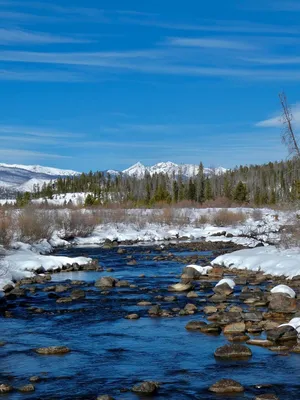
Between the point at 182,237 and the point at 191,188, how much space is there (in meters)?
55.4

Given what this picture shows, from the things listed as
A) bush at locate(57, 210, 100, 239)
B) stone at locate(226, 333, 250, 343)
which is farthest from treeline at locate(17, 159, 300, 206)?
stone at locate(226, 333, 250, 343)

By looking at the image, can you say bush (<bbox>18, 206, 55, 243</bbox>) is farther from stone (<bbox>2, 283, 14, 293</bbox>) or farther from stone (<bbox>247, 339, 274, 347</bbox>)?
stone (<bbox>247, 339, 274, 347</bbox>)

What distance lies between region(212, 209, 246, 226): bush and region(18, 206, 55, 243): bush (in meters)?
22.1

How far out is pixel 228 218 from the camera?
5856 cm

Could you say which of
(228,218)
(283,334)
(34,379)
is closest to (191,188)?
(228,218)

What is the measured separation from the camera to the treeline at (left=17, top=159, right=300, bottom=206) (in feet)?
324

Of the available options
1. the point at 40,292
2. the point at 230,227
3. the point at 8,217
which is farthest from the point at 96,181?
the point at 40,292

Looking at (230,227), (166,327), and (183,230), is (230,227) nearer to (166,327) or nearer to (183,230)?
(183,230)

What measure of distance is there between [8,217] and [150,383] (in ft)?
91.9

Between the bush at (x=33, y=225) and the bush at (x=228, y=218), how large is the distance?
872 inches

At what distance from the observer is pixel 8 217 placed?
36406 mm

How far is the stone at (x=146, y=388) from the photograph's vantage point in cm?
990

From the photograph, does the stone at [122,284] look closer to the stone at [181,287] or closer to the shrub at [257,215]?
the stone at [181,287]

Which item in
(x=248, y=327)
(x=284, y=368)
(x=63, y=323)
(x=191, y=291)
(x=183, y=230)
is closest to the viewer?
(x=284, y=368)
